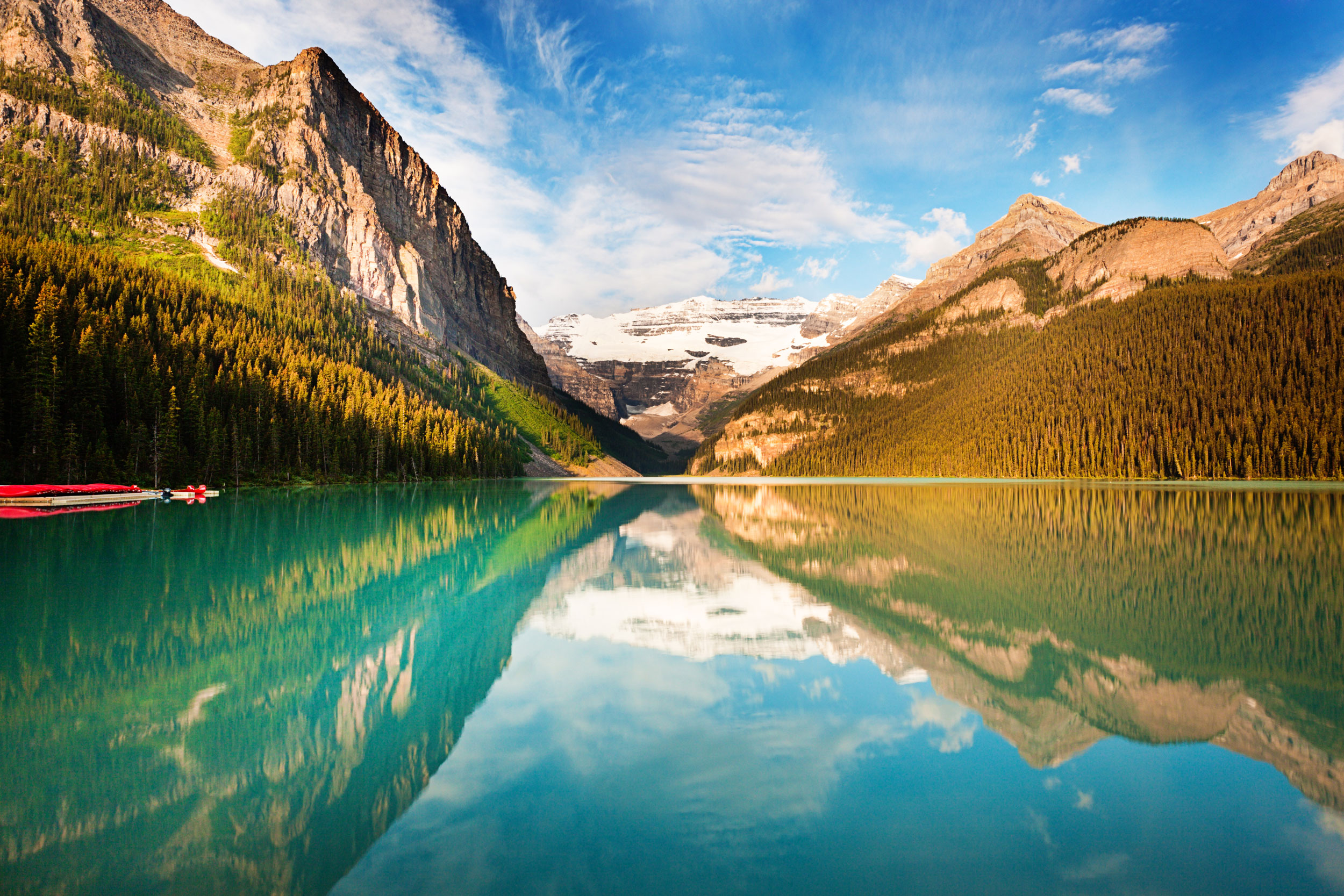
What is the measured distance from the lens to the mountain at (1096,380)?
9138cm

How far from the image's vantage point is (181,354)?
6875 centimetres

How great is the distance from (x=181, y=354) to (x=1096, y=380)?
136 meters

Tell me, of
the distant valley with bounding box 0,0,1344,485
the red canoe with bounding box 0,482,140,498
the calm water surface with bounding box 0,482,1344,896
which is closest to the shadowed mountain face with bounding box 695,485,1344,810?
the calm water surface with bounding box 0,482,1344,896

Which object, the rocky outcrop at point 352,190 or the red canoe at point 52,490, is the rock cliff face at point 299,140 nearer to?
the rocky outcrop at point 352,190

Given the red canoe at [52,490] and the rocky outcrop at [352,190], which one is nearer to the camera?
the red canoe at [52,490]

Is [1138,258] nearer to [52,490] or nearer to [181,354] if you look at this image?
[181,354]

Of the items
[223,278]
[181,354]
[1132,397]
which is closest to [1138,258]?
[1132,397]

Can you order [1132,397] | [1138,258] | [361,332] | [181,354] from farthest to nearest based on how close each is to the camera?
[1138,258], [361,332], [1132,397], [181,354]

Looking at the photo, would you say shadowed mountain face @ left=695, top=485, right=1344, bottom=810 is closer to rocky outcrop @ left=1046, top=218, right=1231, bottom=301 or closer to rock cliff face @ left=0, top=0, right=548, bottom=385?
rocky outcrop @ left=1046, top=218, right=1231, bottom=301

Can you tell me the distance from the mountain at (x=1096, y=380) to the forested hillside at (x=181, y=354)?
229ft

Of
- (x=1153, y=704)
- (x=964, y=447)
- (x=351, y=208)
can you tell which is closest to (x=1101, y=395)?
(x=964, y=447)

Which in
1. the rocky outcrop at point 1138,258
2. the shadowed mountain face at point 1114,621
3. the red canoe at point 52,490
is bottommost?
the shadowed mountain face at point 1114,621

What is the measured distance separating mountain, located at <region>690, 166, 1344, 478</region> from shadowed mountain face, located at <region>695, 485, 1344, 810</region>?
76005 mm

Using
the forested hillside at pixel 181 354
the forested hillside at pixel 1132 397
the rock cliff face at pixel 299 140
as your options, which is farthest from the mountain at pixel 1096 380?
the rock cliff face at pixel 299 140
